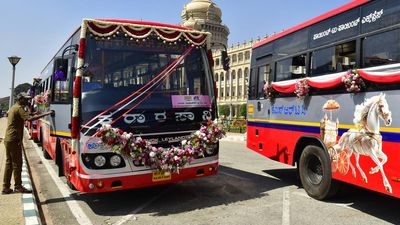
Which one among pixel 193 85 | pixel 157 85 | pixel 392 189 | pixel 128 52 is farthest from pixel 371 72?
pixel 128 52

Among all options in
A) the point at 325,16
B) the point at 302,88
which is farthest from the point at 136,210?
the point at 325,16

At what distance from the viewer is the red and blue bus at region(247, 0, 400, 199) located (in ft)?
17.4

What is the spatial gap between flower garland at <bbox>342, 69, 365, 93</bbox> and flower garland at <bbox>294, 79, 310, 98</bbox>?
47.2 inches

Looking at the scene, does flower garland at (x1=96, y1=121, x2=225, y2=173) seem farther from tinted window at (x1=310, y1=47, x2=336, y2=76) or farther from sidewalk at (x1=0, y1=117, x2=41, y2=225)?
tinted window at (x1=310, y1=47, x2=336, y2=76)

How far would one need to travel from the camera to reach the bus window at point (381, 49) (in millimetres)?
5211

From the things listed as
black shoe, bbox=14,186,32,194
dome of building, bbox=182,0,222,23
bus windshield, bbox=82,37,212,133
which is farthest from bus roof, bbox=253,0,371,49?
dome of building, bbox=182,0,222,23

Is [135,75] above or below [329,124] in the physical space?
above

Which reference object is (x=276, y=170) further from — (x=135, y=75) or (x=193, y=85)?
(x=135, y=75)

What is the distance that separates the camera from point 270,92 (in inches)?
342

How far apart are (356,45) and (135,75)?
12.1ft

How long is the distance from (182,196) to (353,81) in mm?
3822

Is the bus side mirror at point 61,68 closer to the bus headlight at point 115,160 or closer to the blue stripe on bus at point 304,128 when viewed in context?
the bus headlight at point 115,160

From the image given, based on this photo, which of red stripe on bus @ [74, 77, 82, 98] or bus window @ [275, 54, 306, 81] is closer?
red stripe on bus @ [74, 77, 82, 98]

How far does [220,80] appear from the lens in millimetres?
125125
